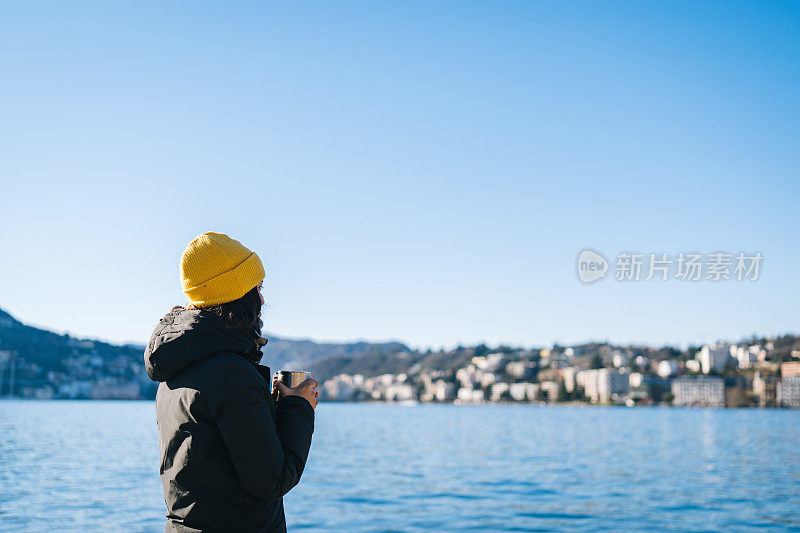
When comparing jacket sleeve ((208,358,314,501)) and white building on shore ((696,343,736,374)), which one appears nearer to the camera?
jacket sleeve ((208,358,314,501))

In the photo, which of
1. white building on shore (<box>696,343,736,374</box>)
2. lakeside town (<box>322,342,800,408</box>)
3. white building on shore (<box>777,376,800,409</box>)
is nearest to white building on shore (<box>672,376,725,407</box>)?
lakeside town (<box>322,342,800,408</box>)

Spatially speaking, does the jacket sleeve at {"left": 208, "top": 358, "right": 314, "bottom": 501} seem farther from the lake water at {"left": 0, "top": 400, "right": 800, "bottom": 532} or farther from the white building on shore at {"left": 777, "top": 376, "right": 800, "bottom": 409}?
the white building on shore at {"left": 777, "top": 376, "right": 800, "bottom": 409}

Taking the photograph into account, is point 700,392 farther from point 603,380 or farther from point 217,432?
point 217,432

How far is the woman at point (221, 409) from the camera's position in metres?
2.04

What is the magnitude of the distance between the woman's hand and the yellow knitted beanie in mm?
343

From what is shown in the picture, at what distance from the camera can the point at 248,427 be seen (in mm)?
2021

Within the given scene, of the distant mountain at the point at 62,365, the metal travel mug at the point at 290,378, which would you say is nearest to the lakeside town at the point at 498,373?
the distant mountain at the point at 62,365

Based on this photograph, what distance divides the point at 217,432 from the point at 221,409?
0.33ft

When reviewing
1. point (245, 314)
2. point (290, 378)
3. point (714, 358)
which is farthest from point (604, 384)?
point (245, 314)

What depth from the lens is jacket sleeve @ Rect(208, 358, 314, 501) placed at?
2020 millimetres

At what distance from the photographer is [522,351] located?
19538 centimetres

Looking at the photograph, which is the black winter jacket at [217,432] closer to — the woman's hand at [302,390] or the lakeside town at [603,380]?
the woman's hand at [302,390]

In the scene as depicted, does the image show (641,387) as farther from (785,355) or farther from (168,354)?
(168,354)

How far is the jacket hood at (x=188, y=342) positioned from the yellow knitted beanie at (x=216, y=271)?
0.07 meters
